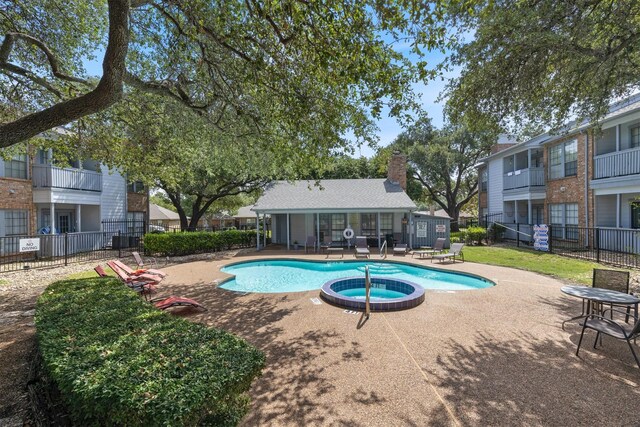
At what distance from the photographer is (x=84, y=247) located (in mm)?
17406

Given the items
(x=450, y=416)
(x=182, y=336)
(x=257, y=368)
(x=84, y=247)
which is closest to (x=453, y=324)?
(x=450, y=416)

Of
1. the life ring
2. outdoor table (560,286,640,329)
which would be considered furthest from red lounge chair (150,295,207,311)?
the life ring

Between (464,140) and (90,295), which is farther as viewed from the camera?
(464,140)

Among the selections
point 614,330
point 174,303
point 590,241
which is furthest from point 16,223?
point 590,241

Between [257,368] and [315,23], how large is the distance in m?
5.91

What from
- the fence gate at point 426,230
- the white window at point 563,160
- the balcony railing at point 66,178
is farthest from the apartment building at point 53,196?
the white window at point 563,160

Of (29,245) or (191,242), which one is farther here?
(191,242)

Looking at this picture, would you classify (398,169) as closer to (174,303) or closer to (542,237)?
(542,237)

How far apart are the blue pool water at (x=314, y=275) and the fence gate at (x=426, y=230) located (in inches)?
235

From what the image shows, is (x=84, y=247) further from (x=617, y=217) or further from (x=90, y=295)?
(x=617, y=217)

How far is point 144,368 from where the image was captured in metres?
2.81

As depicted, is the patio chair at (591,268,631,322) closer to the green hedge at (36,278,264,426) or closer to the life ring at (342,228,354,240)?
the green hedge at (36,278,264,426)

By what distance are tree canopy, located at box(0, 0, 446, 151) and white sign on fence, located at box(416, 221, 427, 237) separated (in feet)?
40.6

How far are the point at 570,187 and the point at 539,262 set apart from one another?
7.05 metres
